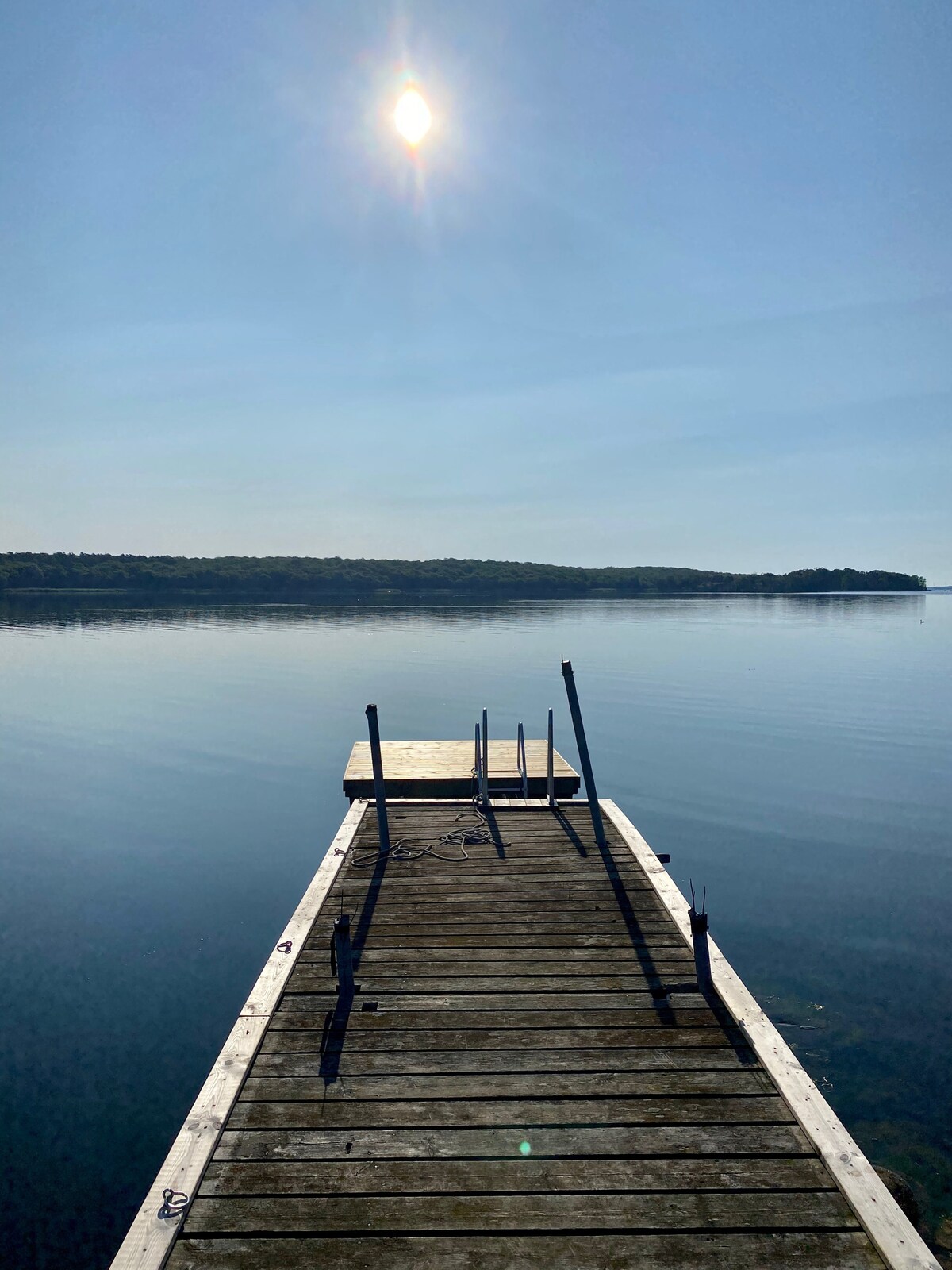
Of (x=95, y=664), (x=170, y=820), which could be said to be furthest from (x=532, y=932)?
(x=95, y=664)

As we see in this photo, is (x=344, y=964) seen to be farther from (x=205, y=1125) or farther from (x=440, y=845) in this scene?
(x=440, y=845)

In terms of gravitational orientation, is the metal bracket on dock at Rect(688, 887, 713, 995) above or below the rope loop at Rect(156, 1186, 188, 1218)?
above

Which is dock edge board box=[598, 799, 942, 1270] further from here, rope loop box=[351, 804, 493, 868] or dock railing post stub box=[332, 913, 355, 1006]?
rope loop box=[351, 804, 493, 868]

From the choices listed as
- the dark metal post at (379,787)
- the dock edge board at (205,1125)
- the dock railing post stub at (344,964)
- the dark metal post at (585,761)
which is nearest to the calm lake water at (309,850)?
the dock edge board at (205,1125)

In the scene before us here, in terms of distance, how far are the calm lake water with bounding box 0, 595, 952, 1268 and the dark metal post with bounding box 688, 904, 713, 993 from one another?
9.37 feet

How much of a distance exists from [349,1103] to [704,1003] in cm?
289

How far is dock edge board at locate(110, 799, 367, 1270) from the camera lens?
358 centimetres

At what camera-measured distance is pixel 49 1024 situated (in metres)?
8.28

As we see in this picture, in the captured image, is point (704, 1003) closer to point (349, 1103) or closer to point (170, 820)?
point (349, 1103)

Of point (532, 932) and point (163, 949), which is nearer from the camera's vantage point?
point (532, 932)

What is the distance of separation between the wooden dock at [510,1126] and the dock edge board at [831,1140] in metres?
0.02

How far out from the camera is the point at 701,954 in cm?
599

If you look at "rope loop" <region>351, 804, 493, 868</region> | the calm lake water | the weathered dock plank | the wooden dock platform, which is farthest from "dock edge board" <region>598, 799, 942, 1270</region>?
the wooden dock platform

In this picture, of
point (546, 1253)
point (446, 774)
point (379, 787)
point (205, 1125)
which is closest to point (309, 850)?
point (446, 774)
